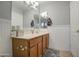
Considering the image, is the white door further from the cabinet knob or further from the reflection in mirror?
the cabinet knob

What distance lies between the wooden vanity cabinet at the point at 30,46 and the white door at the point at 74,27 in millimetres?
237

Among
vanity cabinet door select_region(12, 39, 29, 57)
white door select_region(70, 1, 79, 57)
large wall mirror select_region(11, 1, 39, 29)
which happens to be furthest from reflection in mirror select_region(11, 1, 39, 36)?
white door select_region(70, 1, 79, 57)

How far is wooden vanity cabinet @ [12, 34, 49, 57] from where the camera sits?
1.03m

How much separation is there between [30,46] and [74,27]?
0.43 m

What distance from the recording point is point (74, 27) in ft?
3.41

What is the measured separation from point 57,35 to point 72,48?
7.0 inches

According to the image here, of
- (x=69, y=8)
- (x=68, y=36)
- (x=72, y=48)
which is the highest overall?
(x=69, y=8)

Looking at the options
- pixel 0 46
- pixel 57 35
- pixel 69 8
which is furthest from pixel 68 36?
pixel 0 46

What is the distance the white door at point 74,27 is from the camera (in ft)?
3.37

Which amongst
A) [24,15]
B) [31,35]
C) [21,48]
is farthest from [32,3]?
[21,48]

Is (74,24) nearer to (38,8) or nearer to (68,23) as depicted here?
(68,23)

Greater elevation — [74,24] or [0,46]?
[74,24]

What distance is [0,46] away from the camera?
3.55 ft

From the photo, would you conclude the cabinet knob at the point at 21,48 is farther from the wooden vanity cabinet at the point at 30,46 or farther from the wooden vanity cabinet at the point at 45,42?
the wooden vanity cabinet at the point at 45,42
